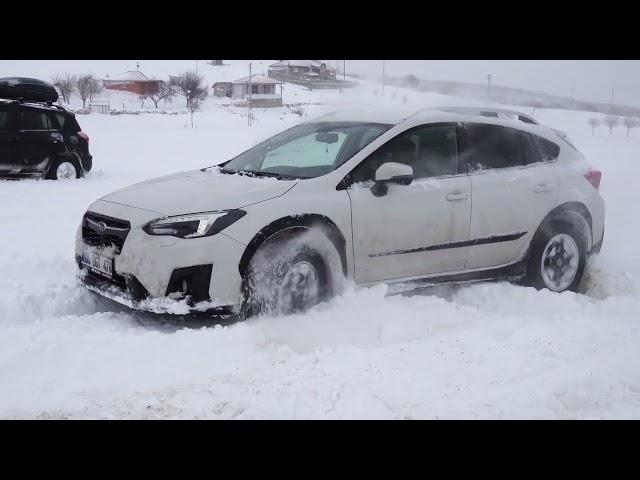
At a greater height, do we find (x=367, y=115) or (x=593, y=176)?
(x=367, y=115)

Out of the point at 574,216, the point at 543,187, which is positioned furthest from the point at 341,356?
the point at 574,216

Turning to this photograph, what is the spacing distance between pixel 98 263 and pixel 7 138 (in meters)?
9.40

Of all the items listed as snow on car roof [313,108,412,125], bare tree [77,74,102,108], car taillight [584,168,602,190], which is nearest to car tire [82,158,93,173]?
snow on car roof [313,108,412,125]

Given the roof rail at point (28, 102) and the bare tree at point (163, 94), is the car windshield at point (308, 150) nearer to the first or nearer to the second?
the roof rail at point (28, 102)

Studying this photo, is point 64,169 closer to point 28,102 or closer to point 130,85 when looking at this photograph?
point 28,102

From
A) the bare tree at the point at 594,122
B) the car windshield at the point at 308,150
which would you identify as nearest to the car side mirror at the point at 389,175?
the car windshield at the point at 308,150

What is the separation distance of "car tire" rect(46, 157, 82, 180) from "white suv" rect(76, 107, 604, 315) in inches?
332

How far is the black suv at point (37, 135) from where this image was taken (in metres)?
12.6

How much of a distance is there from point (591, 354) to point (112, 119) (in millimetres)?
30017

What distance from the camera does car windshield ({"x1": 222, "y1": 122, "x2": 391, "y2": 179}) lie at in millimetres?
5072

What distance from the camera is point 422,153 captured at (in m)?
5.29

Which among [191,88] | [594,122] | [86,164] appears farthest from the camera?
[191,88]

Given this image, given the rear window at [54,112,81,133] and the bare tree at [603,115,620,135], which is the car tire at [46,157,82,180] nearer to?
the rear window at [54,112,81,133]
